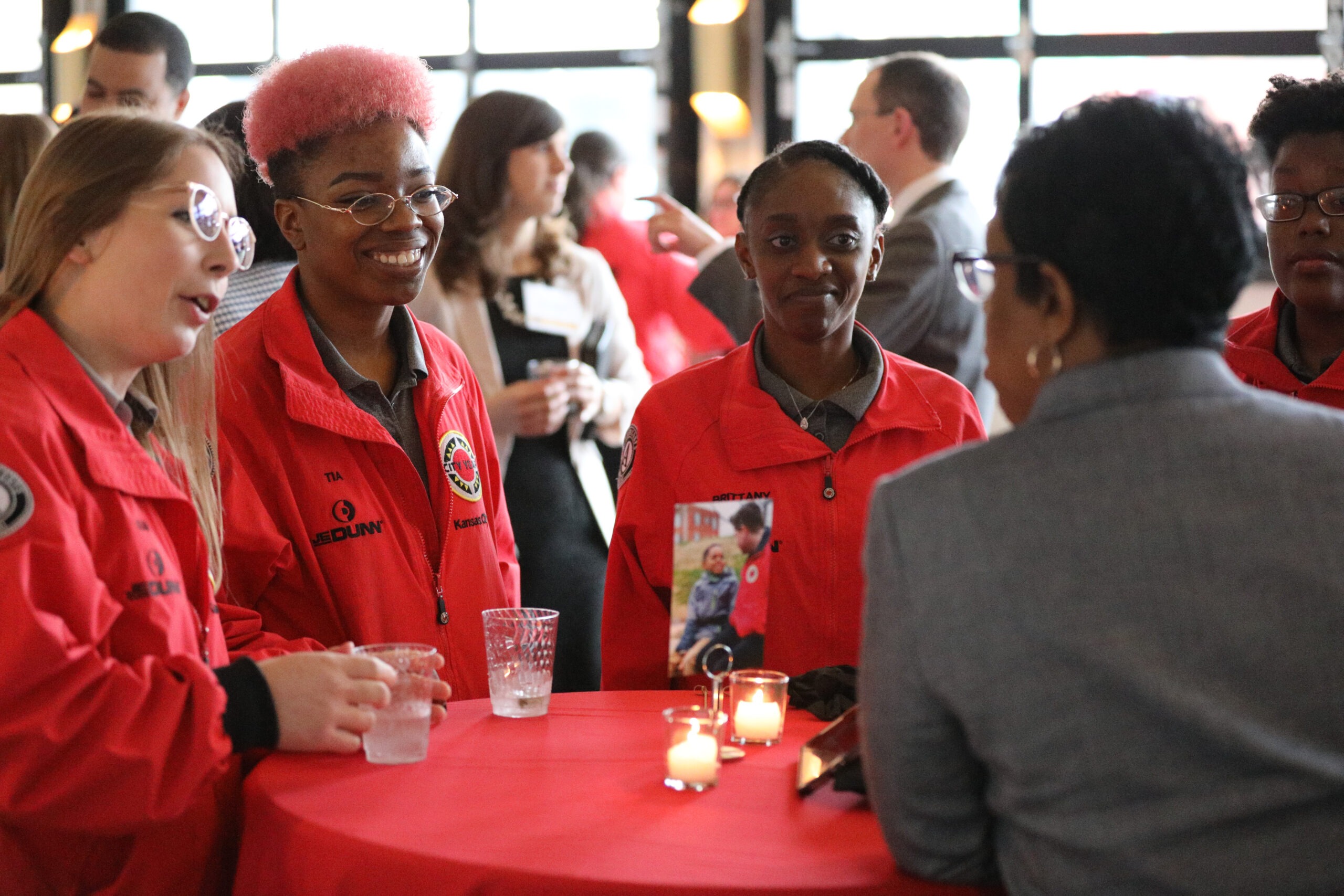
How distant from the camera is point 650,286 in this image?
5059 mm

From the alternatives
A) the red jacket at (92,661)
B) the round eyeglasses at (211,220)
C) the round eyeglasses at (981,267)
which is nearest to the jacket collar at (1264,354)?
the round eyeglasses at (981,267)

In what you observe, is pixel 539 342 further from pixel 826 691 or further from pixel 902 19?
pixel 902 19

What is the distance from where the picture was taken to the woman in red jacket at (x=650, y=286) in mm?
4888

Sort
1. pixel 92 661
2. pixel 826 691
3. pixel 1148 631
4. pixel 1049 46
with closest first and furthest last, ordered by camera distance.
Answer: pixel 1148 631
pixel 92 661
pixel 826 691
pixel 1049 46

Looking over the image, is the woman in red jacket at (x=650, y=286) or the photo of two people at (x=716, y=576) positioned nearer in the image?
the photo of two people at (x=716, y=576)

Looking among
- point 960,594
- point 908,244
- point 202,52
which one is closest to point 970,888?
point 960,594

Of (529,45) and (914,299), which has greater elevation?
(529,45)

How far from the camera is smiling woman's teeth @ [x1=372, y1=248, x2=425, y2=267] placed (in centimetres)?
224

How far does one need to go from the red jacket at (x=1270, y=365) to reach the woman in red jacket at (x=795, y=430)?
2.18 ft

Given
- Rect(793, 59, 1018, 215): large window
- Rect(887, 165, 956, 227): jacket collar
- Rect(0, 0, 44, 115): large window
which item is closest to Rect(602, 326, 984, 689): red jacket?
Rect(887, 165, 956, 227): jacket collar

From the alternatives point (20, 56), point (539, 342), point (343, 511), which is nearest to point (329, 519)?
point (343, 511)

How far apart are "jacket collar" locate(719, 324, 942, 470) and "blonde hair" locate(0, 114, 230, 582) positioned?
886 mm

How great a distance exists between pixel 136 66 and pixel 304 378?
98.7 inches

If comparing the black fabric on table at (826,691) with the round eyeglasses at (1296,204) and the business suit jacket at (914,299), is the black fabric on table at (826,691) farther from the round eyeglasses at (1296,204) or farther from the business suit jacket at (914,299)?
the business suit jacket at (914,299)
